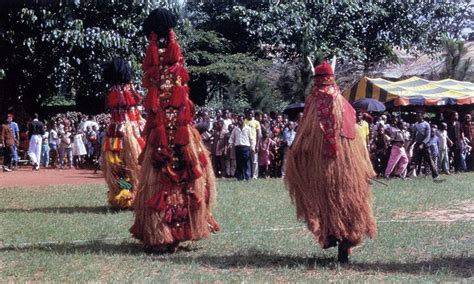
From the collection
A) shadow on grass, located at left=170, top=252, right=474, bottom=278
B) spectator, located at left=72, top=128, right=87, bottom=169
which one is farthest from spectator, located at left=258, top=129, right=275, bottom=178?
shadow on grass, located at left=170, top=252, right=474, bottom=278

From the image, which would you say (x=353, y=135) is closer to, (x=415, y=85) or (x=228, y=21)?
(x=415, y=85)

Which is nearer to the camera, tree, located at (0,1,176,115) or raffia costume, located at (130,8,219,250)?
raffia costume, located at (130,8,219,250)

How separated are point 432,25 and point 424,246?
3271cm

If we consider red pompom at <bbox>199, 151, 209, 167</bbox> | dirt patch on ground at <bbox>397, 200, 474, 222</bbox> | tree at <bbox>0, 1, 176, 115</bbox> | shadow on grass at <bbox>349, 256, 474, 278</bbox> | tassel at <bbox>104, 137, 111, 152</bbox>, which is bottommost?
shadow on grass at <bbox>349, 256, 474, 278</bbox>

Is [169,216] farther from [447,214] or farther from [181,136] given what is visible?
[447,214]

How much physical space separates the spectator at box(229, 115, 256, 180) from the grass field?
441cm

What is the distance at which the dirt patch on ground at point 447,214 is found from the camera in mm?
11477

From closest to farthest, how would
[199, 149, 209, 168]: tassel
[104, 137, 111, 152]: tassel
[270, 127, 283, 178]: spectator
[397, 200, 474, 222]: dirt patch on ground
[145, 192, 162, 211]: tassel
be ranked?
1. [145, 192, 162, 211]: tassel
2. [199, 149, 209, 168]: tassel
3. [397, 200, 474, 222]: dirt patch on ground
4. [104, 137, 111, 152]: tassel
5. [270, 127, 283, 178]: spectator

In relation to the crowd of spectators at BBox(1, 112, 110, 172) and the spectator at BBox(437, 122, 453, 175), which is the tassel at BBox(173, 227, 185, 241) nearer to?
the spectator at BBox(437, 122, 453, 175)

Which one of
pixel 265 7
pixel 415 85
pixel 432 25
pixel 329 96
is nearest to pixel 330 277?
pixel 329 96

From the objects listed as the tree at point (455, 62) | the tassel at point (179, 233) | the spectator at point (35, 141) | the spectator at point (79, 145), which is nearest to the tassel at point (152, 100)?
the tassel at point (179, 233)

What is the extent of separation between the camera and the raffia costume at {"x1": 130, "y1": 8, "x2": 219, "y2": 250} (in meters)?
8.25

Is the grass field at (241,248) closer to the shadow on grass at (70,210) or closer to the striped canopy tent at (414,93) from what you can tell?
the shadow on grass at (70,210)

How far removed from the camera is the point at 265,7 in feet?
113
